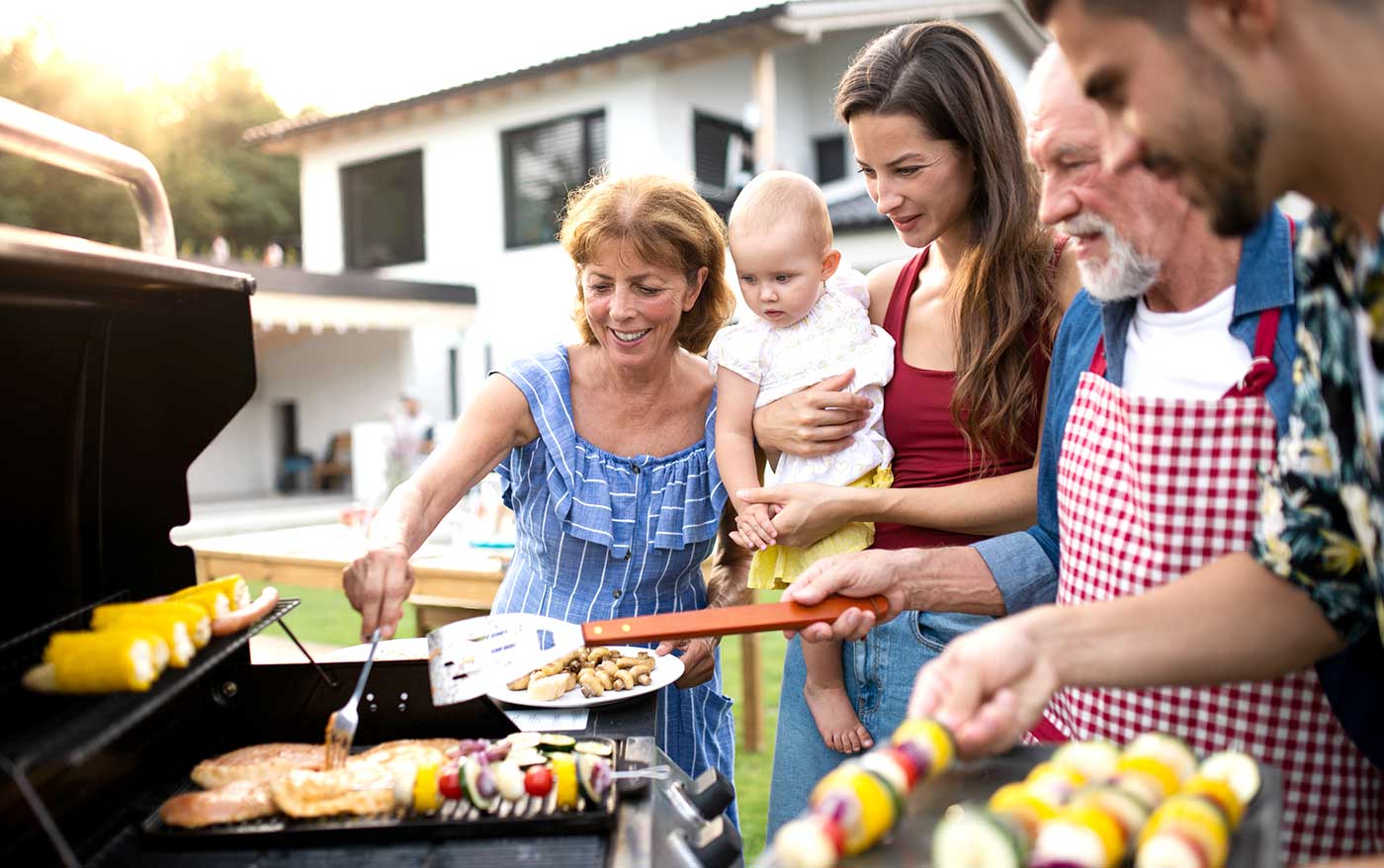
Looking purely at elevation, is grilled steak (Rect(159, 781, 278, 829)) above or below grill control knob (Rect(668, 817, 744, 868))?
above

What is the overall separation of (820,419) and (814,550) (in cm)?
34

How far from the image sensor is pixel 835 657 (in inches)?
99.1

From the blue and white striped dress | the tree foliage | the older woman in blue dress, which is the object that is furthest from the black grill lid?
the tree foliage

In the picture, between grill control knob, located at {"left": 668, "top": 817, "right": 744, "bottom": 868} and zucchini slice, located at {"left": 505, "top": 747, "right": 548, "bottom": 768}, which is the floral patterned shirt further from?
→ zucchini slice, located at {"left": 505, "top": 747, "right": 548, "bottom": 768}

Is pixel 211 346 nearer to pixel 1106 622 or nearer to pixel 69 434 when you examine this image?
pixel 69 434

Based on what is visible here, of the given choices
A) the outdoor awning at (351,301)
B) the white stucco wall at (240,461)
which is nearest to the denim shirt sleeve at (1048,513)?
the outdoor awning at (351,301)

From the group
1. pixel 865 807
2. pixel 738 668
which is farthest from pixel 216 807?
pixel 738 668

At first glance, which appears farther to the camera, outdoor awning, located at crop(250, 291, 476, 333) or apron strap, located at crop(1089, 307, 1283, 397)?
outdoor awning, located at crop(250, 291, 476, 333)

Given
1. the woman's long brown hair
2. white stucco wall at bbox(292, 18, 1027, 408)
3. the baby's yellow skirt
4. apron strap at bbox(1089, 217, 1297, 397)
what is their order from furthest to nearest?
white stucco wall at bbox(292, 18, 1027, 408)
the baby's yellow skirt
the woman's long brown hair
apron strap at bbox(1089, 217, 1297, 397)

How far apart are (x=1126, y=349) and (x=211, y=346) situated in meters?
1.66

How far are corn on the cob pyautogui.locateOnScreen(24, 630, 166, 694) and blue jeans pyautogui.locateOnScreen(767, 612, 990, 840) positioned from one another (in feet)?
5.18

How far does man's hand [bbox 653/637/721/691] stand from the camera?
2.70 meters

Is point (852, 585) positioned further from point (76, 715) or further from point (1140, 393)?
point (76, 715)

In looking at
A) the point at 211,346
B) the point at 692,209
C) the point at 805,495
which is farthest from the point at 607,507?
the point at 211,346
